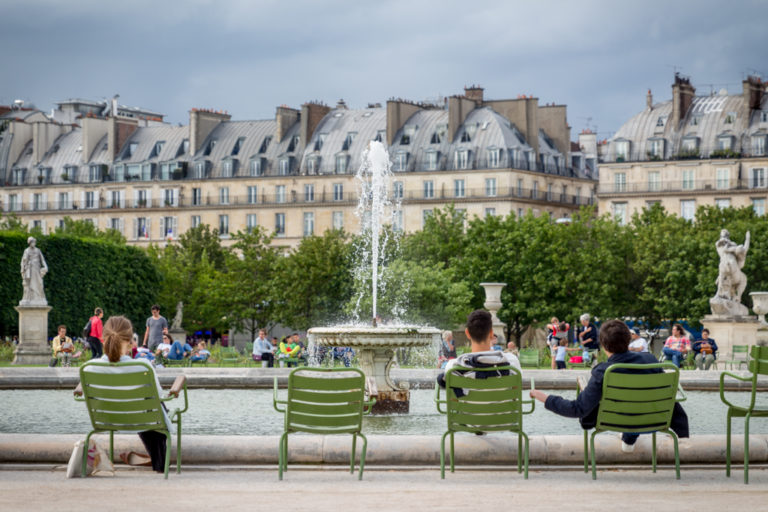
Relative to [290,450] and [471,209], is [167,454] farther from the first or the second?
[471,209]

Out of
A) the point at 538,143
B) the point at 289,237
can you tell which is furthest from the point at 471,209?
the point at 289,237

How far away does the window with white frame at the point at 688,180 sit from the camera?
77.2 m

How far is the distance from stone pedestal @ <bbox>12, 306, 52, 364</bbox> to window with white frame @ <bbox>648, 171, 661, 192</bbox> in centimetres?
5184

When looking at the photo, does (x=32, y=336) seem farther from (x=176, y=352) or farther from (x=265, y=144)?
(x=265, y=144)

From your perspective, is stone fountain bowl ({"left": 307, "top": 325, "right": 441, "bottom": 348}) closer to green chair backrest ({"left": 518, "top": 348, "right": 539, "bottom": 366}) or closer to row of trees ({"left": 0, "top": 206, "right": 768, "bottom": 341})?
green chair backrest ({"left": 518, "top": 348, "right": 539, "bottom": 366})

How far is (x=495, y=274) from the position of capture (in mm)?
59500

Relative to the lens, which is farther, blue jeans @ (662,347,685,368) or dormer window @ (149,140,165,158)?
dormer window @ (149,140,165,158)

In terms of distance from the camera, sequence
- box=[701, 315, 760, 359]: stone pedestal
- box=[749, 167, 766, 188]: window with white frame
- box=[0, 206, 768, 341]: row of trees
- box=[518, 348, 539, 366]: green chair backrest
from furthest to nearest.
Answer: box=[749, 167, 766, 188]: window with white frame
box=[0, 206, 768, 341]: row of trees
box=[518, 348, 539, 366]: green chair backrest
box=[701, 315, 760, 359]: stone pedestal

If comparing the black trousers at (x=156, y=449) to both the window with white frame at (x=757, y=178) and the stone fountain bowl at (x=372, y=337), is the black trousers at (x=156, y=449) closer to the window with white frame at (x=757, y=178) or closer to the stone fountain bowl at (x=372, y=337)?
the stone fountain bowl at (x=372, y=337)

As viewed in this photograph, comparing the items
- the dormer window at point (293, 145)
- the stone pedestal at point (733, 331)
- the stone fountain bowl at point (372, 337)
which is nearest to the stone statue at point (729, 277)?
the stone pedestal at point (733, 331)

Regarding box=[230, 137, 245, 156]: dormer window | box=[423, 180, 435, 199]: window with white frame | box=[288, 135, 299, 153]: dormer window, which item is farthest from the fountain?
box=[230, 137, 245, 156]: dormer window

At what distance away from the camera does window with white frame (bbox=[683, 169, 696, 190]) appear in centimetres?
7719

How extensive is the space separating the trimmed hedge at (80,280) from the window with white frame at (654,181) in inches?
1272

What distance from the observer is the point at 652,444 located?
984 cm
